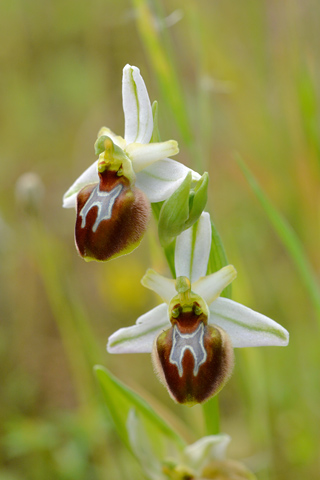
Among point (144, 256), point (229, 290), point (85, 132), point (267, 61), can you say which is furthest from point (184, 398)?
point (85, 132)

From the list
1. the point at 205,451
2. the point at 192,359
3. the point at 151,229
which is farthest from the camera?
the point at 151,229

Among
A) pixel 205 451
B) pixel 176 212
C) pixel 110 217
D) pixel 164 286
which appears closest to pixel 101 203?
pixel 110 217

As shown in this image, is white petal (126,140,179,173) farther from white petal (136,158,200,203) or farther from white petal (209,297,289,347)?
white petal (209,297,289,347)

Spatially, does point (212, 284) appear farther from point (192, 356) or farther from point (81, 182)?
point (81, 182)

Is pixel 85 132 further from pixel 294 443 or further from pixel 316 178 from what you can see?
pixel 294 443

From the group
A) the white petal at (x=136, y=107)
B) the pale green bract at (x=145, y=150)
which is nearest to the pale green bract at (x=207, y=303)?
the pale green bract at (x=145, y=150)

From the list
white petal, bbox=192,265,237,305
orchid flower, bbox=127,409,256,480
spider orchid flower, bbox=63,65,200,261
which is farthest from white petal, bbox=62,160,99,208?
orchid flower, bbox=127,409,256,480
